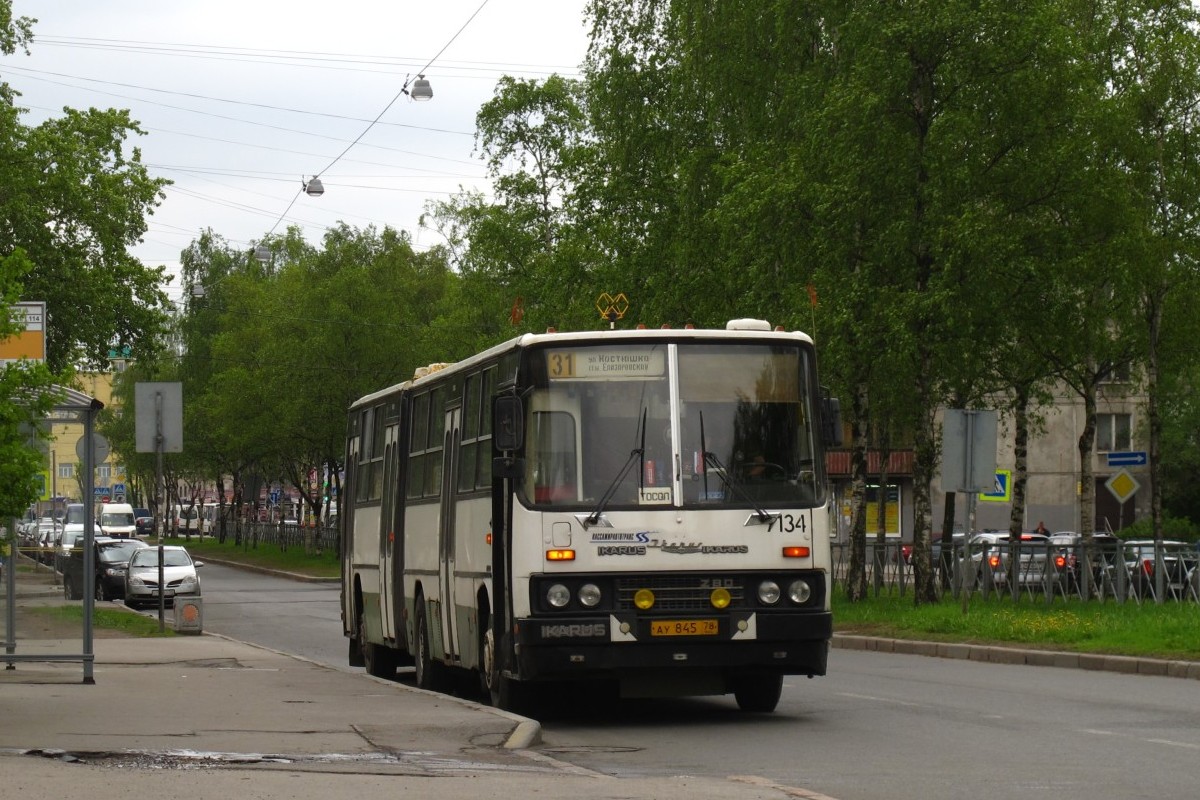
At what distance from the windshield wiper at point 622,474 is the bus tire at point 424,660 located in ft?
16.0

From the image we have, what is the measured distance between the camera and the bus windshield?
50.6ft

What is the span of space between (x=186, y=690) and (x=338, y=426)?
56080mm

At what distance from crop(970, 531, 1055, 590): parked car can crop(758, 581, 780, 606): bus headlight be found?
19212mm

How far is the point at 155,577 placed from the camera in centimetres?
4550

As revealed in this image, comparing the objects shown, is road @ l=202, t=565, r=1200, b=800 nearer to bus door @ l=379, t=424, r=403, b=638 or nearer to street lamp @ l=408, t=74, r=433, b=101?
bus door @ l=379, t=424, r=403, b=638

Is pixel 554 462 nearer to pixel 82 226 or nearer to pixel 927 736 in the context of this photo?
pixel 927 736

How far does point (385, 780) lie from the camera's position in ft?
35.7

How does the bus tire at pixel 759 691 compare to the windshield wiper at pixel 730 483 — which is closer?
the windshield wiper at pixel 730 483

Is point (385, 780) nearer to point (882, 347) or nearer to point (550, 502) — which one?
point (550, 502)

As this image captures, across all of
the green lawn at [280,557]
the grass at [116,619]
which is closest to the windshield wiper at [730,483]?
the grass at [116,619]

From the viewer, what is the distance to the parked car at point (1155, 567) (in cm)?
3147

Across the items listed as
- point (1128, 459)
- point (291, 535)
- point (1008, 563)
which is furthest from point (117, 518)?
point (1008, 563)

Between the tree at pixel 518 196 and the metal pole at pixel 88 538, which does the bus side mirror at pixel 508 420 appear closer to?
the metal pole at pixel 88 538

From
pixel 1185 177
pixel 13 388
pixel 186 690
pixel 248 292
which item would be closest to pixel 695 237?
pixel 1185 177
